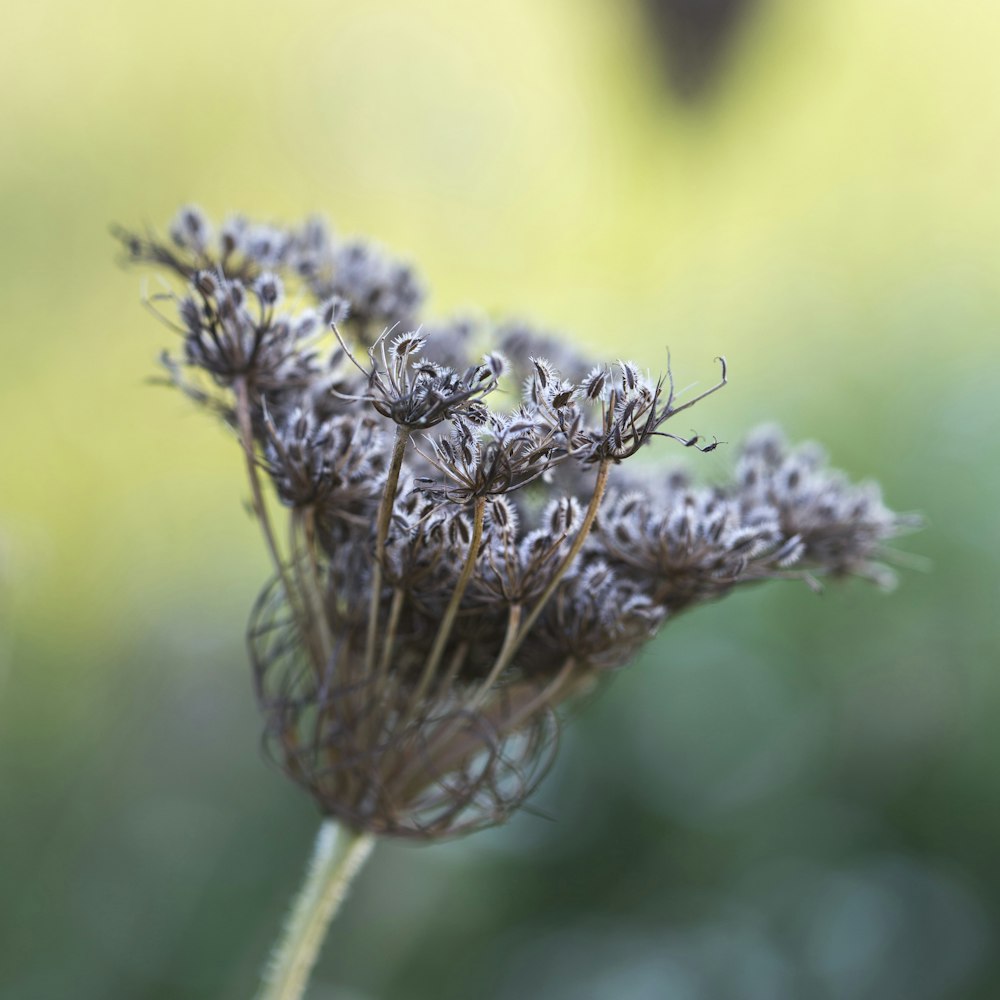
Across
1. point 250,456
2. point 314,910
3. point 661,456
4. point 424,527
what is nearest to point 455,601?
point 424,527

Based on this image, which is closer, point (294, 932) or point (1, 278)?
point (294, 932)

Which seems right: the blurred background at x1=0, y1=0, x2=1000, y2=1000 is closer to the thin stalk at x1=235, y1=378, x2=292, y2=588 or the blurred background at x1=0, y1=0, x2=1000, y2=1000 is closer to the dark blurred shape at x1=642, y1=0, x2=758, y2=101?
the thin stalk at x1=235, y1=378, x2=292, y2=588

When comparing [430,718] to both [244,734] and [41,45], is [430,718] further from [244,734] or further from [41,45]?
[41,45]

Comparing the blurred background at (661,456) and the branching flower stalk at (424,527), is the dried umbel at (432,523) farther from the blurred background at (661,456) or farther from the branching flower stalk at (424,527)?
the blurred background at (661,456)

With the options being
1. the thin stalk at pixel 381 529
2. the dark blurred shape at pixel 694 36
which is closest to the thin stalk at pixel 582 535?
the thin stalk at pixel 381 529

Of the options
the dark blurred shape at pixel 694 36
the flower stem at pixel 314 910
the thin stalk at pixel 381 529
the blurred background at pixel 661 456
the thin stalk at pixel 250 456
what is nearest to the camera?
the thin stalk at pixel 381 529

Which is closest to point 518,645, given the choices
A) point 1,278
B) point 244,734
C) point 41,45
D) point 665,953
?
point 665,953

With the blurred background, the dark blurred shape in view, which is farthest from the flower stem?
the dark blurred shape
